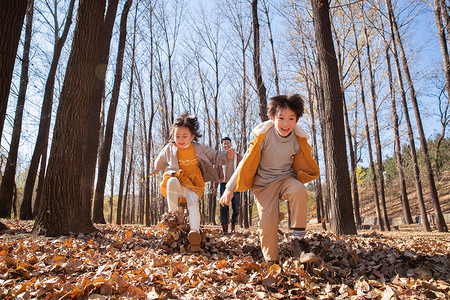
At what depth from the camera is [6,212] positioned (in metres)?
9.67

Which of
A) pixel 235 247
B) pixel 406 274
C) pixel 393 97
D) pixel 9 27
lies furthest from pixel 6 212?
pixel 393 97

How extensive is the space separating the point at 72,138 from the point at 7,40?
6.62ft

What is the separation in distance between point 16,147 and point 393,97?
664 inches

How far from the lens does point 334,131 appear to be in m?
6.15

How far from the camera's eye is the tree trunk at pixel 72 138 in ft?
15.2

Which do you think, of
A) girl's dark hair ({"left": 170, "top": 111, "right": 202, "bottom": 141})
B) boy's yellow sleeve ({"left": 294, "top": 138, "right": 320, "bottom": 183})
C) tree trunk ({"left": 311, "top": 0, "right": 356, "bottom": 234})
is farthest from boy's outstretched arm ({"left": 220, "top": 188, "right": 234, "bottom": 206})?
tree trunk ({"left": 311, "top": 0, "right": 356, "bottom": 234})

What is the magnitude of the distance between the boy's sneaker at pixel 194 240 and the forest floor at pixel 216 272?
0.40 feet

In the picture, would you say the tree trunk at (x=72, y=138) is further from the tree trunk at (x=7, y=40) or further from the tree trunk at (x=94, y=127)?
the tree trunk at (x=94, y=127)

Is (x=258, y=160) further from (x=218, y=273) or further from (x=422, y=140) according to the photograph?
(x=422, y=140)

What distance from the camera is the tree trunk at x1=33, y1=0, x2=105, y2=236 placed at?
4.64m

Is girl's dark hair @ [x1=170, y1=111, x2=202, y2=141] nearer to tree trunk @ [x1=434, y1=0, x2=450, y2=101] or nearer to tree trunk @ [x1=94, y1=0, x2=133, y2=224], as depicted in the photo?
tree trunk @ [x1=94, y1=0, x2=133, y2=224]

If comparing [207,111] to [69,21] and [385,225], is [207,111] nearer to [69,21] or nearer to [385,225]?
[69,21]

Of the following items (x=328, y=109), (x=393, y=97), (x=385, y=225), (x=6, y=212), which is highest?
(x=393, y=97)

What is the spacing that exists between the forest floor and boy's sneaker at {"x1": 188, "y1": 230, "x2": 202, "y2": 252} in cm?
12
